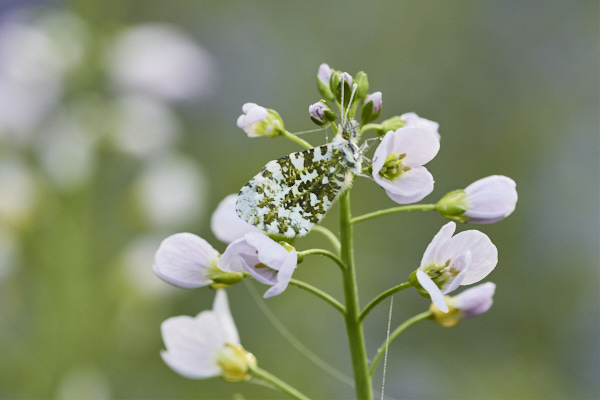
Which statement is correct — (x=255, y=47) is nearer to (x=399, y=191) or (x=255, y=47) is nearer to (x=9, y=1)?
(x=9, y=1)

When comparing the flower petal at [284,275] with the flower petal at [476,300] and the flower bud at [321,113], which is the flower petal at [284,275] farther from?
the flower petal at [476,300]

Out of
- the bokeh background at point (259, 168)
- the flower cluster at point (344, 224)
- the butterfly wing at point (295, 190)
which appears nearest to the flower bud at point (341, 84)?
the flower cluster at point (344, 224)

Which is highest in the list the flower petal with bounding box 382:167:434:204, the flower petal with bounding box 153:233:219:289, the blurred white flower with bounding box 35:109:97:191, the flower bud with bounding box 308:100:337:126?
the flower bud with bounding box 308:100:337:126

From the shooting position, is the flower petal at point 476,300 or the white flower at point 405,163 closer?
the white flower at point 405,163

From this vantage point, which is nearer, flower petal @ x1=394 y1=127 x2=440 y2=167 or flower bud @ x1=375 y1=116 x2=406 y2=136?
flower petal @ x1=394 y1=127 x2=440 y2=167

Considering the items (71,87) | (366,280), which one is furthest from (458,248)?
(366,280)

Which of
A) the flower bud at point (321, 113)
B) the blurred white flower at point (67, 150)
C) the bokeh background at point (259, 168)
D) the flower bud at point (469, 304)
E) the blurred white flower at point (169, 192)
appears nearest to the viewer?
the flower bud at point (321, 113)

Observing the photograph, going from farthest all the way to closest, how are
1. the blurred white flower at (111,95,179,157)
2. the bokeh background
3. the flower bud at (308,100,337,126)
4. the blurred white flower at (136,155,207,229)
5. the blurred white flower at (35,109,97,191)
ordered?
1. the blurred white flower at (136,155,207,229)
2. the blurred white flower at (111,95,179,157)
3. the bokeh background
4. the blurred white flower at (35,109,97,191)
5. the flower bud at (308,100,337,126)

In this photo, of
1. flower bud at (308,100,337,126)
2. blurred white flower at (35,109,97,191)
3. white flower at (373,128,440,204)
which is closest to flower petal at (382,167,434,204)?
white flower at (373,128,440,204)

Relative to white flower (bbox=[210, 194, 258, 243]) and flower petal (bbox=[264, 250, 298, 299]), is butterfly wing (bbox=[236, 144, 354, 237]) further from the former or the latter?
white flower (bbox=[210, 194, 258, 243])
